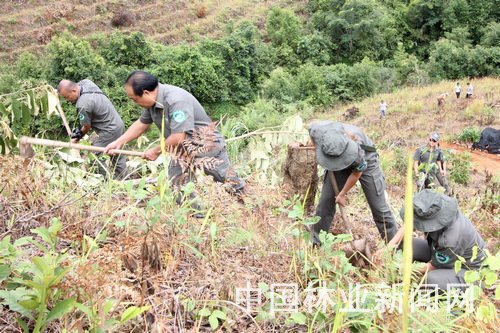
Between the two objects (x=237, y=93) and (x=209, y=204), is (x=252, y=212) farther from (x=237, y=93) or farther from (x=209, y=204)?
(x=237, y=93)

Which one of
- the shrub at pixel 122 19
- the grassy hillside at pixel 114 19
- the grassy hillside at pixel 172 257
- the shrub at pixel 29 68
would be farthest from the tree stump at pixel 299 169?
the shrub at pixel 122 19

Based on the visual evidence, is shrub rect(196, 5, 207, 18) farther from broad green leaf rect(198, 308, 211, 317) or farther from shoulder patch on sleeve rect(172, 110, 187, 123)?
broad green leaf rect(198, 308, 211, 317)

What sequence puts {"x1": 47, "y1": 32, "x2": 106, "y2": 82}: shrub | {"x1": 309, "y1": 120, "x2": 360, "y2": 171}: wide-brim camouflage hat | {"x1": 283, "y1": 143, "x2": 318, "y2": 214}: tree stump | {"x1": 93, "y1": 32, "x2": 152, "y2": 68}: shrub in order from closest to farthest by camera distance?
{"x1": 309, "y1": 120, "x2": 360, "y2": 171}: wide-brim camouflage hat
{"x1": 283, "y1": 143, "x2": 318, "y2": 214}: tree stump
{"x1": 47, "y1": 32, "x2": 106, "y2": 82}: shrub
{"x1": 93, "y1": 32, "x2": 152, "y2": 68}: shrub

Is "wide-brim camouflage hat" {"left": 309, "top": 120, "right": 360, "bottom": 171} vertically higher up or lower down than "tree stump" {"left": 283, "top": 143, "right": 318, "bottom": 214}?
higher up

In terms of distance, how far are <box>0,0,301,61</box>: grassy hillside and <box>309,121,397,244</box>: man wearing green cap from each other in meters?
19.8

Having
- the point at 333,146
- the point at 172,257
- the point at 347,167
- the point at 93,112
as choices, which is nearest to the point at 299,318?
the point at 172,257

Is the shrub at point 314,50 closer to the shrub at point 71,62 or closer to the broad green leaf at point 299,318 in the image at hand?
the shrub at point 71,62

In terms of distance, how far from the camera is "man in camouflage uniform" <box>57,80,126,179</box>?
4.23 m

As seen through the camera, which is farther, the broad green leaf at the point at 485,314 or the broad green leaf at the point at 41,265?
the broad green leaf at the point at 485,314

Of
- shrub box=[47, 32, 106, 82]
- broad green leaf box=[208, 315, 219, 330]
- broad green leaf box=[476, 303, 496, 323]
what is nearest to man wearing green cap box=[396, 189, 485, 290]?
broad green leaf box=[476, 303, 496, 323]

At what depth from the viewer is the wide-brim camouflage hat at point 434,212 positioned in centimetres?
290

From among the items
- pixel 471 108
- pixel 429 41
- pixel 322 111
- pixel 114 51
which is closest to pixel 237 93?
pixel 322 111

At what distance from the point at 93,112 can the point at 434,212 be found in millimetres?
2934

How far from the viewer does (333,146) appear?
3156 millimetres
